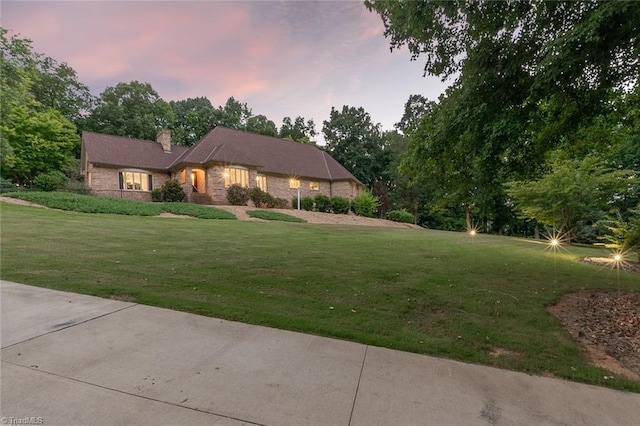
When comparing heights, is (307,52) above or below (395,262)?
above

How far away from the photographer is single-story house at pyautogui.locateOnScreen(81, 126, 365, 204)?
22.6 m

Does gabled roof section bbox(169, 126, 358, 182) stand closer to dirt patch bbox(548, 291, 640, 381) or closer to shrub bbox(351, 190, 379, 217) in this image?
shrub bbox(351, 190, 379, 217)

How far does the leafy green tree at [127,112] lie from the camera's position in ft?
115

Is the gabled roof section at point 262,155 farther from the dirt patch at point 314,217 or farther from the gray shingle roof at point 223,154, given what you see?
the dirt patch at point 314,217

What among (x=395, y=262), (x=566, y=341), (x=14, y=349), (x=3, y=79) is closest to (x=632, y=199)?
(x=395, y=262)

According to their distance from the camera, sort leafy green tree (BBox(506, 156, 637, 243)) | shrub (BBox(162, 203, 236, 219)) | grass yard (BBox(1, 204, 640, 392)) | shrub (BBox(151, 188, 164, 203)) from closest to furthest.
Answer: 1. grass yard (BBox(1, 204, 640, 392))
2. leafy green tree (BBox(506, 156, 637, 243))
3. shrub (BBox(162, 203, 236, 219))
4. shrub (BBox(151, 188, 164, 203))

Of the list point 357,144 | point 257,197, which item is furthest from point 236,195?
point 357,144

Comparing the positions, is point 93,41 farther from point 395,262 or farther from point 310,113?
point 310,113

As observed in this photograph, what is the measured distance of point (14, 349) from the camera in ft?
8.59

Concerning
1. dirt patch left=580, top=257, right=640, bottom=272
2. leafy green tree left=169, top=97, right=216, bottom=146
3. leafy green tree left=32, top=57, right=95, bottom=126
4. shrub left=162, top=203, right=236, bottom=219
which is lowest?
dirt patch left=580, top=257, right=640, bottom=272

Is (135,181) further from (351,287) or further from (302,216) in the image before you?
(351,287)

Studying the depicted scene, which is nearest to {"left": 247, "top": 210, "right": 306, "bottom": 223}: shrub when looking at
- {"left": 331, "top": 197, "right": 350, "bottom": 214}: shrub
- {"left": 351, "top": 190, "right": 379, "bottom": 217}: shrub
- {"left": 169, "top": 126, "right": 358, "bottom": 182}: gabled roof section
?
{"left": 169, "top": 126, "right": 358, "bottom": 182}: gabled roof section

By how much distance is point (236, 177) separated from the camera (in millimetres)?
23422

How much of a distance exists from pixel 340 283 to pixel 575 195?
16553mm
